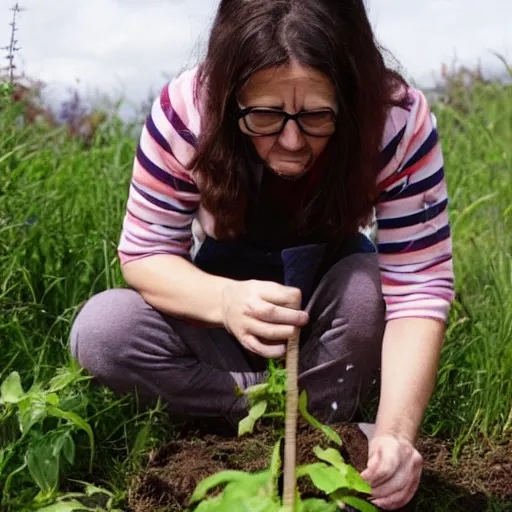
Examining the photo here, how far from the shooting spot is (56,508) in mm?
1927

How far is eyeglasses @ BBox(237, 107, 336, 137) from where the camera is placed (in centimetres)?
179

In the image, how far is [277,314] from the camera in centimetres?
160

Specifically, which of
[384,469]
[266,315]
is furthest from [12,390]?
[384,469]

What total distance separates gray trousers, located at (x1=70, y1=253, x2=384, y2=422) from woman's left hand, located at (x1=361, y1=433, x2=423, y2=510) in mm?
456

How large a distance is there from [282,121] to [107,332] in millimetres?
693

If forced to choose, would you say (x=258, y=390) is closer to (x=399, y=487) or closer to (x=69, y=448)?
(x=399, y=487)

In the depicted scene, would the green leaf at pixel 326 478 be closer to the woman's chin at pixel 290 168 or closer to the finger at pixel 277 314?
the finger at pixel 277 314

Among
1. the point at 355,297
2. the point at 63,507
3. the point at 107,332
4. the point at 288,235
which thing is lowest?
the point at 63,507

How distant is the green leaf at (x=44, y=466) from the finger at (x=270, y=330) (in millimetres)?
560

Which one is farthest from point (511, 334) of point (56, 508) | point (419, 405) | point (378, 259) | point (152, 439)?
point (56, 508)

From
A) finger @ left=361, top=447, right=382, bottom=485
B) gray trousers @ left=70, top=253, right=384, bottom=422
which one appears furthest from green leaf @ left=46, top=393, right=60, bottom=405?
finger @ left=361, top=447, right=382, bottom=485

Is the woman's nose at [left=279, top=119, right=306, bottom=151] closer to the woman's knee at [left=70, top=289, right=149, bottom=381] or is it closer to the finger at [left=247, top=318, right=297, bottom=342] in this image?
the finger at [left=247, top=318, right=297, bottom=342]

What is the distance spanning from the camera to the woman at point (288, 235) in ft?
5.87

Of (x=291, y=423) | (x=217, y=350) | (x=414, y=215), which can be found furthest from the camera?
(x=217, y=350)
